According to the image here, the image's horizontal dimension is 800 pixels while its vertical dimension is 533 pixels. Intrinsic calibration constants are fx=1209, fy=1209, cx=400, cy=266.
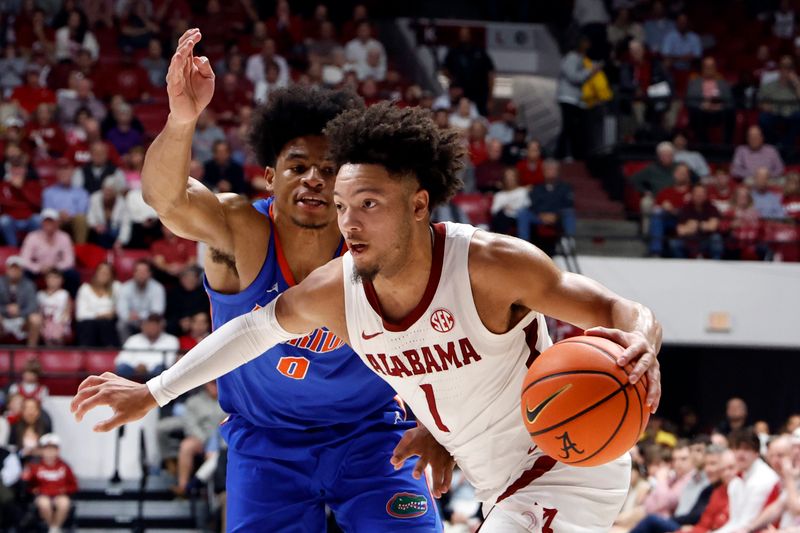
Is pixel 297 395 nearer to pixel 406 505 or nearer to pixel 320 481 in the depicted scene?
pixel 320 481

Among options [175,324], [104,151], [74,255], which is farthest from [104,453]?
[104,151]

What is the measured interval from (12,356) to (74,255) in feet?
5.73

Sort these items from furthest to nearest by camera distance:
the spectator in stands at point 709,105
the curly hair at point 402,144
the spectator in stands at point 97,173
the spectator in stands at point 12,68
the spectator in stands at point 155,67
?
the spectator in stands at point 155,67
the spectator in stands at point 709,105
the spectator in stands at point 12,68
the spectator in stands at point 97,173
the curly hair at point 402,144

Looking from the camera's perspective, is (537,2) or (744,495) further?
(537,2)

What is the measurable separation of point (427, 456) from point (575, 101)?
12.2 meters

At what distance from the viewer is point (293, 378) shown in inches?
179

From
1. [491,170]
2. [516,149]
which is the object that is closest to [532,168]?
[491,170]

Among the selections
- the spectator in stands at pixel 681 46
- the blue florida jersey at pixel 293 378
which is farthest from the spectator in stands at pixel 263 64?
the blue florida jersey at pixel 293 378

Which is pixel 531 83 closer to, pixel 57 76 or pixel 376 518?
pixel 57 76

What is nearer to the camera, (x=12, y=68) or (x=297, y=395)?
(x=297, y=395)

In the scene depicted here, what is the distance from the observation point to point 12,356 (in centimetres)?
1081

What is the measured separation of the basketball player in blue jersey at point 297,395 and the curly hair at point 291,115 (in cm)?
6

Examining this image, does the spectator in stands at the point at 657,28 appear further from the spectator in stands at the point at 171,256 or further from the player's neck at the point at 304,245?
the player's neck at the point at 304,245

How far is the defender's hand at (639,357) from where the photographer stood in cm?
336
